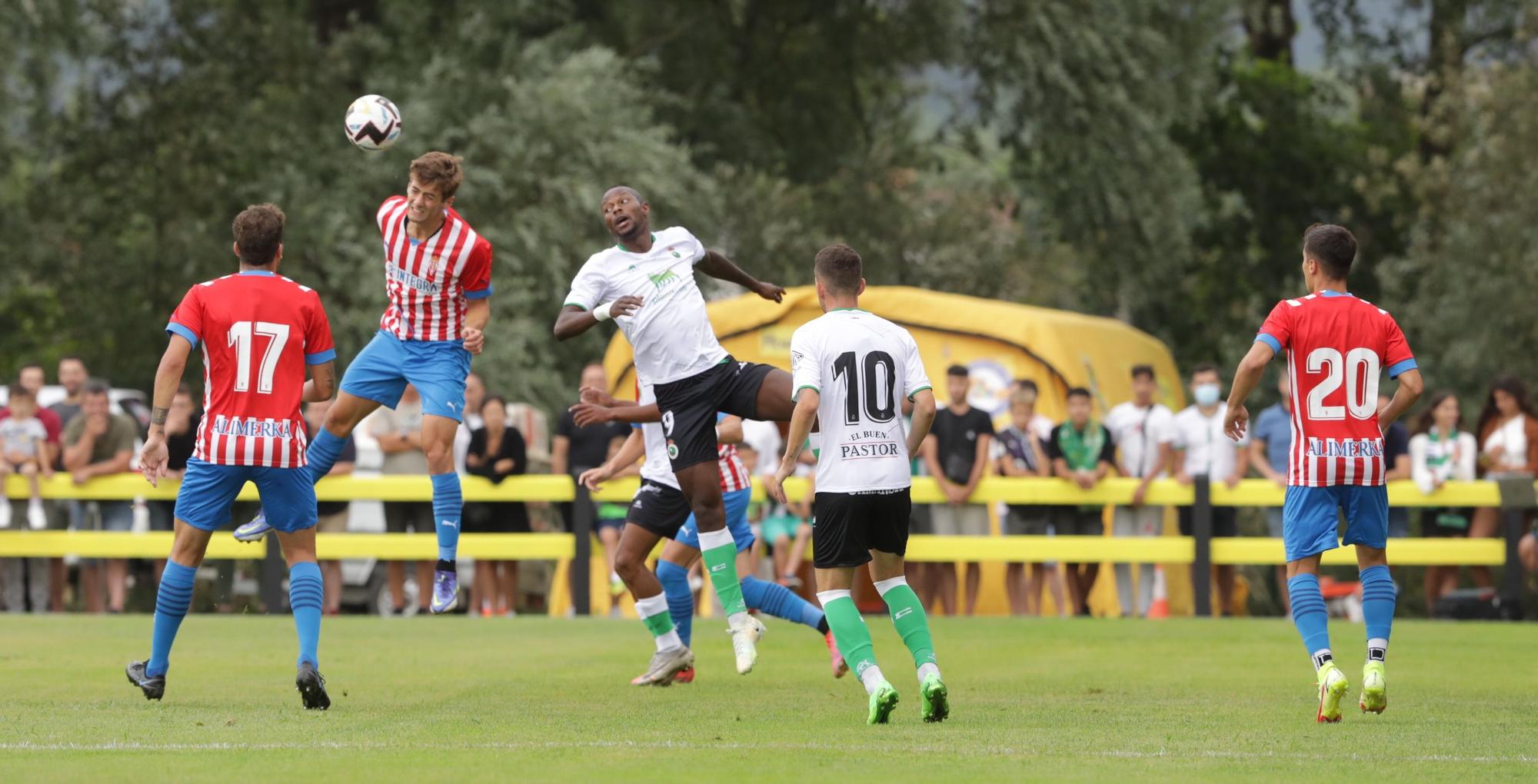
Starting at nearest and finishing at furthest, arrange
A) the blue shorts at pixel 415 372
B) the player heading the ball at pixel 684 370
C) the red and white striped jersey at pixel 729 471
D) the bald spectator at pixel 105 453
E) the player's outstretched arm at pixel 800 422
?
the player's outstretched arm at pixel 800 422 < the player heading the ball at pixel 684 370 < the blue shorts at pixel 415 372 < the red and white striped jersey at pixel 729 471 < the bald spectator at pixel 105 453

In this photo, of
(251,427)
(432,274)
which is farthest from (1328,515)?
(251,427)

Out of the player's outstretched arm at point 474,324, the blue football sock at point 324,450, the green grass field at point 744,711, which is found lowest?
the green grass field at point 744,711

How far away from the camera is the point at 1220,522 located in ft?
57.9

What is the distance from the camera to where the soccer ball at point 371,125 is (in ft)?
35.3

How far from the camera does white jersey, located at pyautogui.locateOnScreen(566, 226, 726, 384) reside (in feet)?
34.6

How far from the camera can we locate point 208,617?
54.7 ft

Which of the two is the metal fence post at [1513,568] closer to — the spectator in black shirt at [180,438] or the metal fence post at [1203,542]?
the metal fence post at [1203,542]

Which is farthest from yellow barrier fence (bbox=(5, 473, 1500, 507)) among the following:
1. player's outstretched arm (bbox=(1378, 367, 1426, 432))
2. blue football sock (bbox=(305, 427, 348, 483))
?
player's outstretched arm (bbox=(1378, 367, 1426, 432))

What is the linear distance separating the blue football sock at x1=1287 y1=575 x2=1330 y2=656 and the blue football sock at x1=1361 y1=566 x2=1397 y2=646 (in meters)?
0.27

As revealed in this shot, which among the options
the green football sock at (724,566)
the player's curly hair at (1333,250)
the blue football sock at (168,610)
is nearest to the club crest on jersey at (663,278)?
the green football sock at (724,566)

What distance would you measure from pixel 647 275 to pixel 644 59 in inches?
666

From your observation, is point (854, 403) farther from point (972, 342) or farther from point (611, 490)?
point (972, 342)

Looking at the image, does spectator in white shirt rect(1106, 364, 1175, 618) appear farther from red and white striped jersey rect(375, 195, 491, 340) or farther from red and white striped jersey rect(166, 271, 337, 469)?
red and white striped jersey rect(166, 271, 337, 469)

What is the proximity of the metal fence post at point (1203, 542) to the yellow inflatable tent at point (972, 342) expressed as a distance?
1.97m
